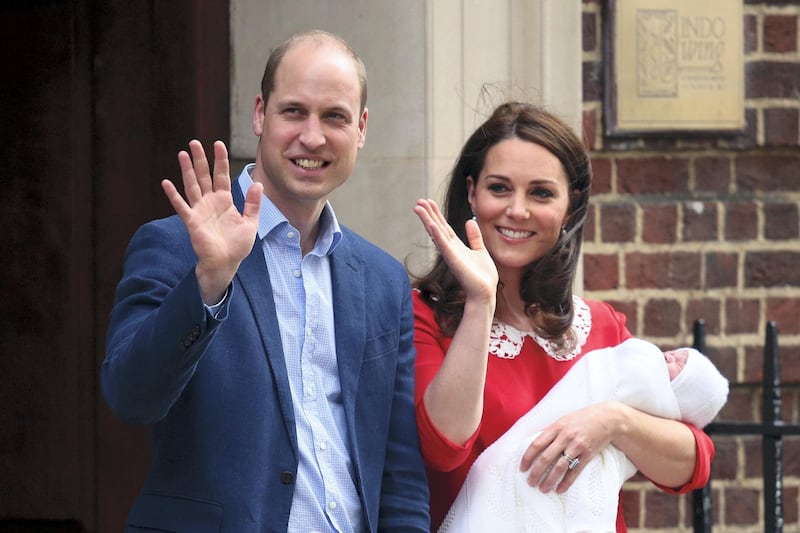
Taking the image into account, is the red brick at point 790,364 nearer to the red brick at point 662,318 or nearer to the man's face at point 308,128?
the red brick at point 662,318

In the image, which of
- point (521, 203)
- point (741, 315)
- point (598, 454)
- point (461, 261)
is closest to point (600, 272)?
point (741, 315)

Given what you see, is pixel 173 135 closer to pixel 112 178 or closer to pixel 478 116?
pixel 112 178

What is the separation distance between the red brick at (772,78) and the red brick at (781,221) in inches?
12.9

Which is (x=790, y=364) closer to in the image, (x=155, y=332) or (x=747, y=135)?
(x=747, y=135)

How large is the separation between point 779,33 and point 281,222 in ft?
7.09

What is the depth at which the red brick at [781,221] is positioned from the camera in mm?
4660

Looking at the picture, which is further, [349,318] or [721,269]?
[721,269]

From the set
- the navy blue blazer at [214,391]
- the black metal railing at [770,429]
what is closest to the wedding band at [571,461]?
the navy blue blazer at [214,391]

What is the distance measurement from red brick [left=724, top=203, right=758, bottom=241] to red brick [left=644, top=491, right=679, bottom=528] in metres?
0.78

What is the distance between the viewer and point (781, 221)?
4.67 m

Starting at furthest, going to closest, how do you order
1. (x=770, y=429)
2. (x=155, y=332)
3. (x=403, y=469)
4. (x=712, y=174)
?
(x=712, y=174) < (x=770, y=429) < (x=403, y=469) < (x=155, y=332)

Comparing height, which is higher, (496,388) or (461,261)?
(461,261)

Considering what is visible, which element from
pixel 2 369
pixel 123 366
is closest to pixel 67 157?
pixel 2 369

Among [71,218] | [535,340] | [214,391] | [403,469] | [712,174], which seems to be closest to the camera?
[214,391]
